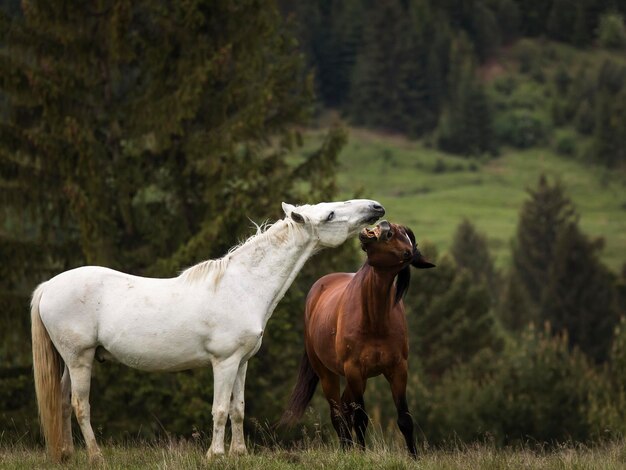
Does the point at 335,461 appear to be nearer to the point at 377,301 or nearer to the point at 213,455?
the point at 213,455

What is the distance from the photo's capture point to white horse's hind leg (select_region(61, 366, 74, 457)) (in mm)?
8281

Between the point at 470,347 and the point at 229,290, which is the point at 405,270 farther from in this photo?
the point at 470,347

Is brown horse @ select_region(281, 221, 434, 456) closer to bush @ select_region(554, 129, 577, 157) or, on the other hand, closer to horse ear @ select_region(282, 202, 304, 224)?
horse ear @ select_region(282, 202, 304, 224)

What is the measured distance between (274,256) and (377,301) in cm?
109

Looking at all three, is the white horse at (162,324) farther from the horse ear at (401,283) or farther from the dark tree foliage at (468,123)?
the dark tree foliage at (468,123)

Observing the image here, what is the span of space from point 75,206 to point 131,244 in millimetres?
2285

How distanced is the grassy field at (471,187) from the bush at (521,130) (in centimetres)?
262

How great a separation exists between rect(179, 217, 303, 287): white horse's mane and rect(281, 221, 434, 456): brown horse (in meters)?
0.68

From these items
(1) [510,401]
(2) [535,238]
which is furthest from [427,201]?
(1) [510,401]

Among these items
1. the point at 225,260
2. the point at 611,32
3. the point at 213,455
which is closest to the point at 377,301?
the point at 225,260

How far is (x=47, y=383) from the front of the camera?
827 centimetres

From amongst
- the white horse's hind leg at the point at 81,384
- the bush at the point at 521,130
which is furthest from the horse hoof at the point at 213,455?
the bush at the point at 521,130

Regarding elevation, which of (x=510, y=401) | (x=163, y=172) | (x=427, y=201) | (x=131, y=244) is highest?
(x=163, y=172)

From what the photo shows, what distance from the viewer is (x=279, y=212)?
22.6m
